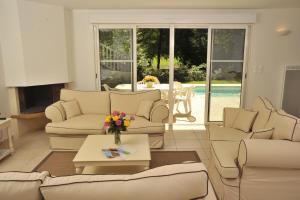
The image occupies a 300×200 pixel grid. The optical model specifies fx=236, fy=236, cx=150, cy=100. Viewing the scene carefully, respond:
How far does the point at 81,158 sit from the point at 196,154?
175 centimetres

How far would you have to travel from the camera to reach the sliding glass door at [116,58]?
473 centimetres

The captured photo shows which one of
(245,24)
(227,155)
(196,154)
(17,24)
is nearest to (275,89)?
(245,24)

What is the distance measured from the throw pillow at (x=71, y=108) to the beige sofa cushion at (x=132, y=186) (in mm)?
2788

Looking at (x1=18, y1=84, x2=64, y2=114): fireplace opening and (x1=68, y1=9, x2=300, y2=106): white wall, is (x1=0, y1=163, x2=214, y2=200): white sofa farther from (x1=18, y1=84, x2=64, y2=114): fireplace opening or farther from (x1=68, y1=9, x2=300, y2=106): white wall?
(x1=68, y1=9, x2=300, y2=106): white wall

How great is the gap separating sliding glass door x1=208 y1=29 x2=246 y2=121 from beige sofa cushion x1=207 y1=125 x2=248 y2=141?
1591mm

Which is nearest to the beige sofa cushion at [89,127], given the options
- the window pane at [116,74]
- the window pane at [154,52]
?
Answer: the window pane at [116,74]

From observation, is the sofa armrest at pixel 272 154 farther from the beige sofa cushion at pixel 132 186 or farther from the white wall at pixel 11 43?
the white wall at pixel 11 43

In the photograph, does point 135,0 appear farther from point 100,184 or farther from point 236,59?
point 100,184

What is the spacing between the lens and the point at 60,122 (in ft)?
12.1

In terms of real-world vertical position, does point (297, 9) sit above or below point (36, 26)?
above

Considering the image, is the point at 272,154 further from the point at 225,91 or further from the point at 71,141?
the point at 225,91

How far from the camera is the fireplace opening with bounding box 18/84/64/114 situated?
431cm

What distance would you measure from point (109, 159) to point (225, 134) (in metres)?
1.59

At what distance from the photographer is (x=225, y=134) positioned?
10.4ft
